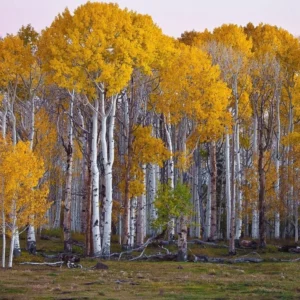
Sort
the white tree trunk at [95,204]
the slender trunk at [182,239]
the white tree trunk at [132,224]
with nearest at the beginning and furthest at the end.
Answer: the white tree trunk at [95,204], the slender trunk at [182,239], the white tree trunk at [132,224]

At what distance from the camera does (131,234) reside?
43.5 m

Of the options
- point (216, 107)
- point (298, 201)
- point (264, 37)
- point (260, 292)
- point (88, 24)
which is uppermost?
point (264, 37)

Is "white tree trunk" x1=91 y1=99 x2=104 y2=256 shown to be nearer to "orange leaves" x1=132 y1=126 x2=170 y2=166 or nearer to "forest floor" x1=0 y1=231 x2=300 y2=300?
"forest floor" x1=0 y1=231 x2=300 y2=300

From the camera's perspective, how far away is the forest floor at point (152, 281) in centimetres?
2181

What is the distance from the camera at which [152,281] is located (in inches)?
1035

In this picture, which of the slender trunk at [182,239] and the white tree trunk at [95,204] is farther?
the slender trunk at [182,239]

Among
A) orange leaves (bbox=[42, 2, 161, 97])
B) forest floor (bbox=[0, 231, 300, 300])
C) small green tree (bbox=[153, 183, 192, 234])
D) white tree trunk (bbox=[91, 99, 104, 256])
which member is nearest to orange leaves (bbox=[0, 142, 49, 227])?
forest floor (bbox=[0, 231, 300, 300])

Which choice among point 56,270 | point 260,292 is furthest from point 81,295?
point 56,270

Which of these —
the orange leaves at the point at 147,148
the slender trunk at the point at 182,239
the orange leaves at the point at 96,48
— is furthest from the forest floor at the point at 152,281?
the orange leaves at the point at 96,48

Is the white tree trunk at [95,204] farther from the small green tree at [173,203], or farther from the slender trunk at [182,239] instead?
the slender trunk at [182,239]

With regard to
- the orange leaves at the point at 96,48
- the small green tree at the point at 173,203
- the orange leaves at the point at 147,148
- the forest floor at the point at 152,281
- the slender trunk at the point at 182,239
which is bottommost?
the forest floor at the point at 152,281

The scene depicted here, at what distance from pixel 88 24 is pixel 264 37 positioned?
86.0ft

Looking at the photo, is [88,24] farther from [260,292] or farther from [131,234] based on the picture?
[260,292]

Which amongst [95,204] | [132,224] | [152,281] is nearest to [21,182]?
[95,204]
